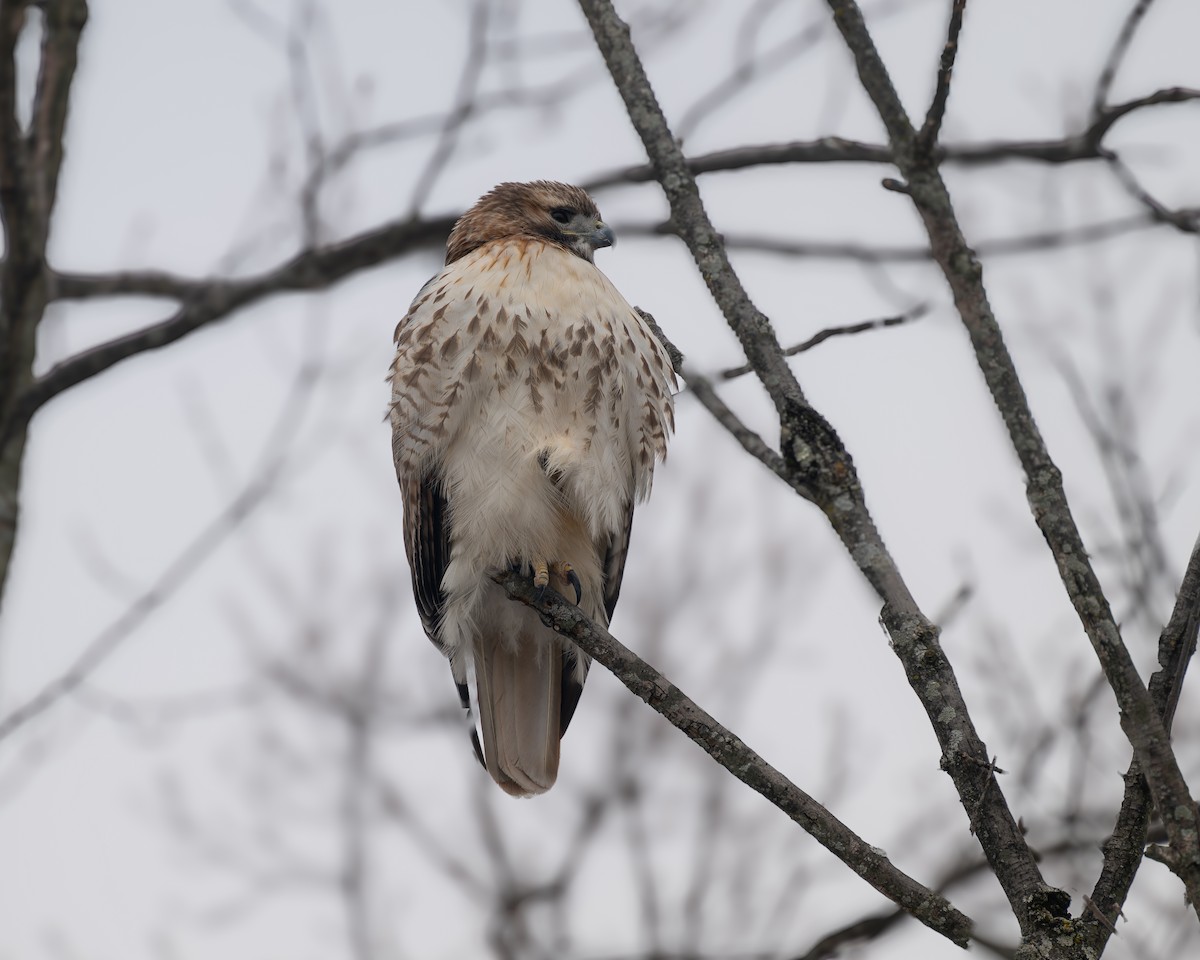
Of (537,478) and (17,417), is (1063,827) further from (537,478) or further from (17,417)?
(17,417)

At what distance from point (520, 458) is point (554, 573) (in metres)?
0.39

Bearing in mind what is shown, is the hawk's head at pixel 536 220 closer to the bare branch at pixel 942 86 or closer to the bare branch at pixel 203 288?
the bare branch at pixel 203 288

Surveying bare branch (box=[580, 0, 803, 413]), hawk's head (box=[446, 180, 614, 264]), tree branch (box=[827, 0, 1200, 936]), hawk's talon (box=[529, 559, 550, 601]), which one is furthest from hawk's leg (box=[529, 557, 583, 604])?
tree branch (box=[827, 0, 1200, 936])

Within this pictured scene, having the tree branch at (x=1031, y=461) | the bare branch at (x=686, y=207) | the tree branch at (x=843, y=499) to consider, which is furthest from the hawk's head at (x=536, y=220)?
the tree branch at (x=1031, y=461)

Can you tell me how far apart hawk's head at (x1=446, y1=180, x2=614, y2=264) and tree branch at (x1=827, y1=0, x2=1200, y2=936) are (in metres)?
2.38

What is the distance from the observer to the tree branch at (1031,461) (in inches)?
78.7

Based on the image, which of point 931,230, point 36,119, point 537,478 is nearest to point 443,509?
point 537,478

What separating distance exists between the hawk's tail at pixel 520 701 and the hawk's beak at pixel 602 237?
1289 mm

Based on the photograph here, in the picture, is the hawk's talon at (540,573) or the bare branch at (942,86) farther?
the hawk's talon at (540,573)

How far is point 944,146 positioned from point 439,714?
17.5 feet

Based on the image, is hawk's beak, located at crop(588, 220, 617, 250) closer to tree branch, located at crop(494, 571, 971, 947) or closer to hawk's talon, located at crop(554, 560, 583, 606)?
hawk's talon, located at crop(554, 560, 583, 606)

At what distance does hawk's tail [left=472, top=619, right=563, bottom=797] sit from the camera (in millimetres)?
4156

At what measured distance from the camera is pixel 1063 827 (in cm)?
468

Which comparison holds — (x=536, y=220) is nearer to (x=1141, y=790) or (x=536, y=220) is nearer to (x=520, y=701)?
(x=520, y=701)
